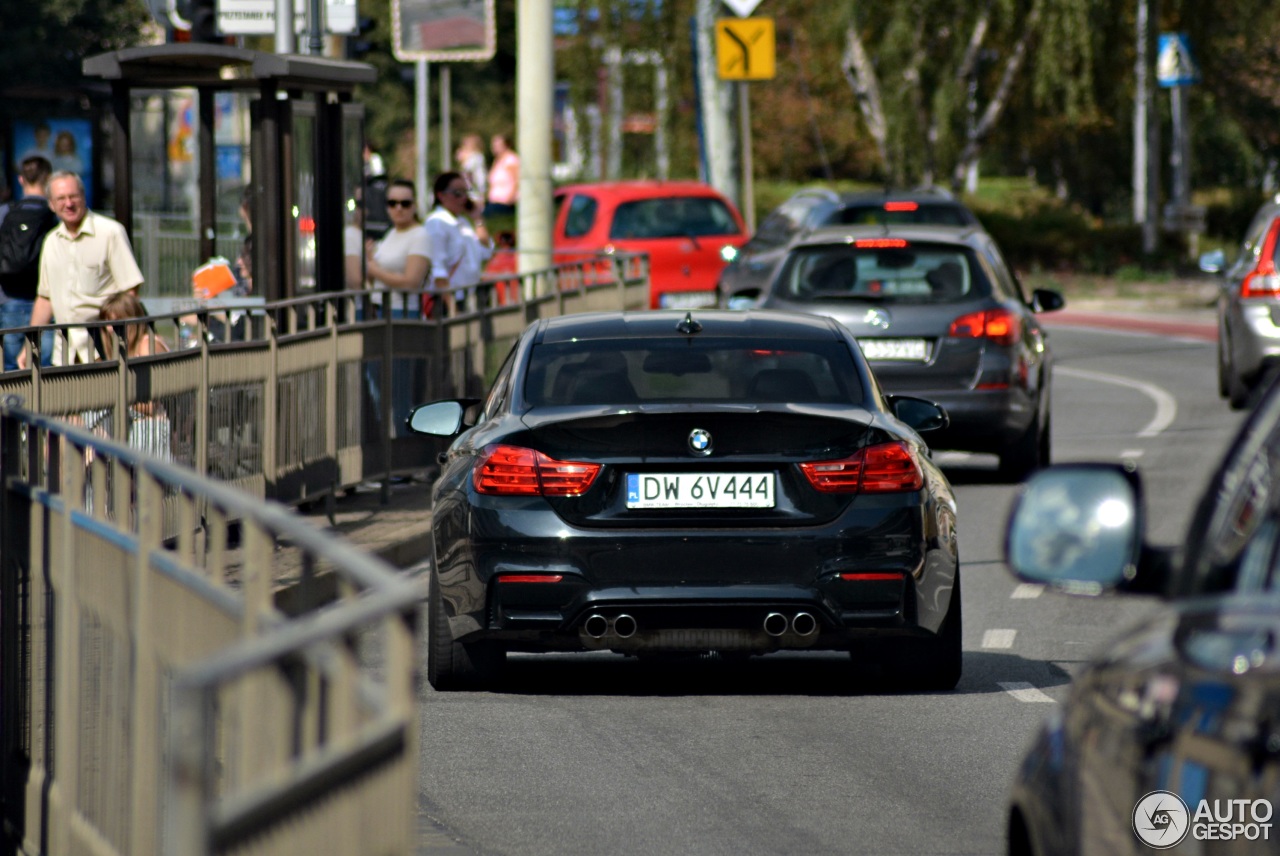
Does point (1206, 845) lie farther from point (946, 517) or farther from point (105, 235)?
point (105, 235)

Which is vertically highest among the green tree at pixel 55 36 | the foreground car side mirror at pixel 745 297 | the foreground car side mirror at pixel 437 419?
the green tree at pixel 55 36

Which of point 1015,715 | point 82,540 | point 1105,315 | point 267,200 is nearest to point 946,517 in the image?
point 1015,715

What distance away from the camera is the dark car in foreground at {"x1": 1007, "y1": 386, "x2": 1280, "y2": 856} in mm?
2947

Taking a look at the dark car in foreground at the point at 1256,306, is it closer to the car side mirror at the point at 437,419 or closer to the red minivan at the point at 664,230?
the red minivan at the point at 664,230

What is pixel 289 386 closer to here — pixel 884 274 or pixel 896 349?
pixel 896 349

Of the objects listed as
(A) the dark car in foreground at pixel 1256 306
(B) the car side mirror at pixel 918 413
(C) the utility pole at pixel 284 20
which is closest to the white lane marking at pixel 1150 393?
(A) the dark car in foreground at pixel 1256 306

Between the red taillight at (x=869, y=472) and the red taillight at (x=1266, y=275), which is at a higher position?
the red taillight at (x=1266, y=275)

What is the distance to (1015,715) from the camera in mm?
7980

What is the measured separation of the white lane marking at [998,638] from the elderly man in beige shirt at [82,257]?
17.7ft

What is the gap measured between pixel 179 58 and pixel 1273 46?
41668mm


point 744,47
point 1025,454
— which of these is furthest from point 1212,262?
point 744,47

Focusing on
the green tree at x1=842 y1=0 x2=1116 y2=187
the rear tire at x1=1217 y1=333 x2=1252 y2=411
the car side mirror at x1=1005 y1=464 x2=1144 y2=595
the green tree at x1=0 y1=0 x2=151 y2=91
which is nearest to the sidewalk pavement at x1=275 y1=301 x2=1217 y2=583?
the car side mirror at x1=1005 y1=464 x2=1144 y2=595

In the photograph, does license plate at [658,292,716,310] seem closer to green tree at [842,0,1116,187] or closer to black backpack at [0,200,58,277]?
green tree at [842,0,1116,187]

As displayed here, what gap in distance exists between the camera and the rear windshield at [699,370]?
8430mm
